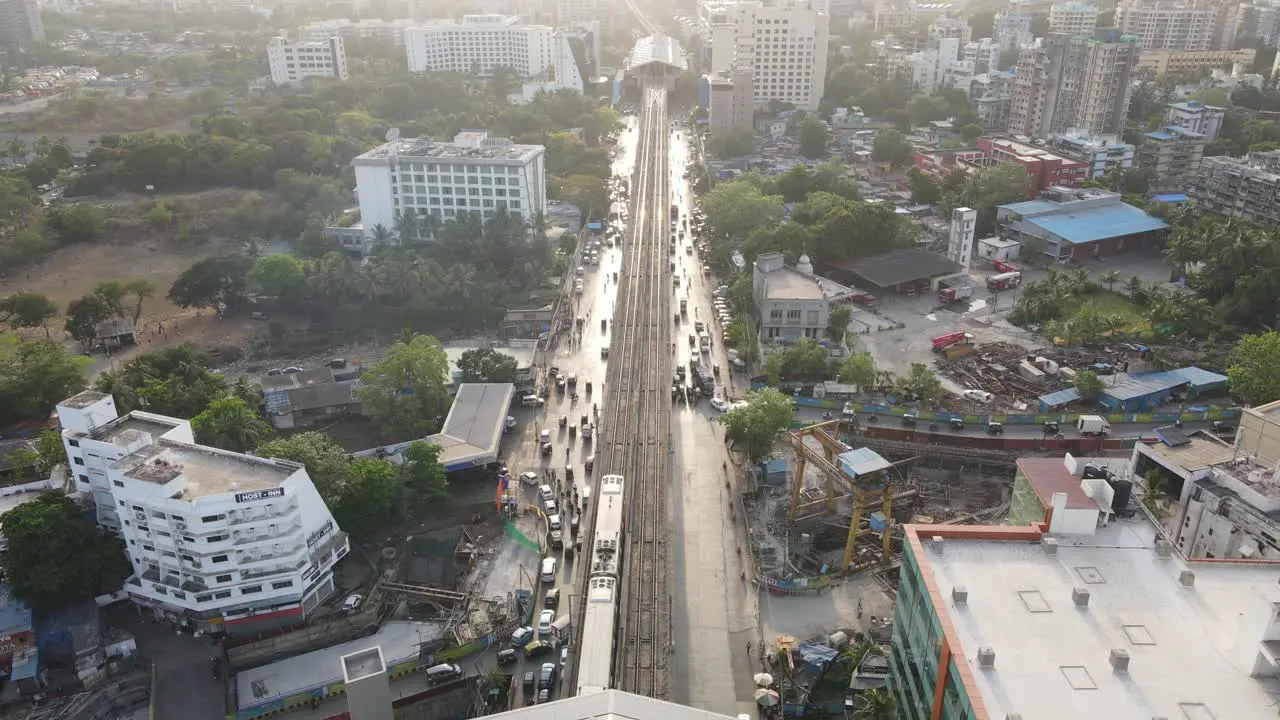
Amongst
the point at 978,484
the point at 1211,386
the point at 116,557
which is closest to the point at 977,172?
the point at 1211,386

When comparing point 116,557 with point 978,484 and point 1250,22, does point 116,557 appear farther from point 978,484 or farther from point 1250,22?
point 1250,22

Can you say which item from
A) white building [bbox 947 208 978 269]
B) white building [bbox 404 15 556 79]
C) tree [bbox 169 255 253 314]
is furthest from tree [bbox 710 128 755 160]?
tree [bbox 169 255 253 314]

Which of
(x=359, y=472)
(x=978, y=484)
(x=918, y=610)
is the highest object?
(x=918, y=610)

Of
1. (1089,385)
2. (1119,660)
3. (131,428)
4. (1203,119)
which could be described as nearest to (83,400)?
(131,428)

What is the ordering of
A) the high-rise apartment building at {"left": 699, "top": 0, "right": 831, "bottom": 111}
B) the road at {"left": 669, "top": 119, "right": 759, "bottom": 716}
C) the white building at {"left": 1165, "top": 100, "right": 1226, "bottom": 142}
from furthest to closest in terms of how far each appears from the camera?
the high-rise apartment building at {"left": 699, "top": 0, "right": 831, "bottom": 111} < the white building at {"left": 1165, "top": 100, "right": 1226, "bottom": 142} < the road at {"left": 669, "top": 119, "right": 759, "bottom": 716}

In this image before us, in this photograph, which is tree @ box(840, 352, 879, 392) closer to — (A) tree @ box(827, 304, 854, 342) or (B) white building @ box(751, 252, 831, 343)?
(B) white building @ box(751, 252, 831, 343)

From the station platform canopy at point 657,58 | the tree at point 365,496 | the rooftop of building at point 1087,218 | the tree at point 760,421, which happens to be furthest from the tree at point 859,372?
the station platform canopy at point 657,58
